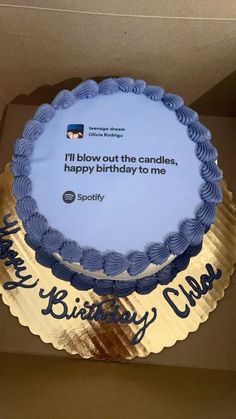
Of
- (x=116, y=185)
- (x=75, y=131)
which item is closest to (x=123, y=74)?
(x=75, y=131)

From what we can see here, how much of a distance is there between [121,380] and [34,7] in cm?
91

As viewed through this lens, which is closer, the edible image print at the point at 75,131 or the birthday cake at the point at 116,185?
the birthday cake at the point at 116,185

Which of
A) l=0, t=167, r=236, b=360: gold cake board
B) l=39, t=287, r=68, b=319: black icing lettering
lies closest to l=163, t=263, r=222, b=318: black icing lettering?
l=0, t=167, r=236, b=360: gold cake board

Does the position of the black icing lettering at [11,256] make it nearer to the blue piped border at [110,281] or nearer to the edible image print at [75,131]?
the blue piped border at [110,281]

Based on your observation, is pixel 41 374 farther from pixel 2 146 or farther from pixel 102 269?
pixel 2 146

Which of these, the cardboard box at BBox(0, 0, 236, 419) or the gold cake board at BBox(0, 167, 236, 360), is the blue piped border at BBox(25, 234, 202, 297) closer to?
the gold cake board at BBox(0, 167, 236, 360)

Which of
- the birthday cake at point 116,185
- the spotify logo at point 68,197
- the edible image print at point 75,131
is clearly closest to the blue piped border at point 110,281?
the birthday cake at point 116,185

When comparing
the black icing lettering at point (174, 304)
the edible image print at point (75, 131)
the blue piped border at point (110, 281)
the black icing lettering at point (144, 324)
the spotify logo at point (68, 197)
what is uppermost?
the edible image print at point (75, 131)

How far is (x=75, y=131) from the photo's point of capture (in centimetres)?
115

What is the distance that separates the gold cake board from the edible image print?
12.3 inches

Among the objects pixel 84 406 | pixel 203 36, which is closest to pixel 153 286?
pixel 84 406

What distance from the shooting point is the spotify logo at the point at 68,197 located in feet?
3.55

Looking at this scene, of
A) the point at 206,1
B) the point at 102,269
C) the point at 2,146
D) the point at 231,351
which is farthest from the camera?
the point at 2,146

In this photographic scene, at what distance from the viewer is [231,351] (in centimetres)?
125
